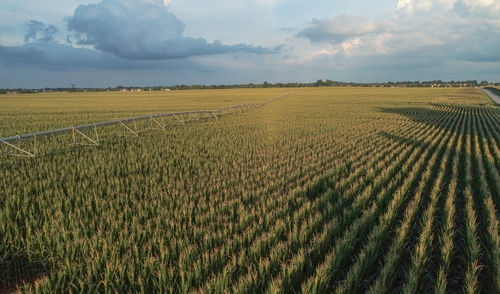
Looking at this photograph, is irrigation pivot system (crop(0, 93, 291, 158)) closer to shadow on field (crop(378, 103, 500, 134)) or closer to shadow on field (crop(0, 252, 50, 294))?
shadow on field (crop(0, 252, 50, 294))

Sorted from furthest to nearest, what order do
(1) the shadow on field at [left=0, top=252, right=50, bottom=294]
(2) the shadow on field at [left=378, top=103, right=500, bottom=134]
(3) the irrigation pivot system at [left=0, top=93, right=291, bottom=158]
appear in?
(2) the shadow on field at [left=378, top=103, right=500, bottom=134], (3) the irrigation pivot system at [left=0, top=93, right=291, bottom=158], (1) the shadow on field at [left=0, top=252, right=50, bottom=294]

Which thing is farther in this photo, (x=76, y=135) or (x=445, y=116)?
(x=445, y=116)

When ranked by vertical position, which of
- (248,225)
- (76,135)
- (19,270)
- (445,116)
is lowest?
(19,270)

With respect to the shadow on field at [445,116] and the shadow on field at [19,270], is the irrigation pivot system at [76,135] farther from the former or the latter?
the shadow on field at [445,116]

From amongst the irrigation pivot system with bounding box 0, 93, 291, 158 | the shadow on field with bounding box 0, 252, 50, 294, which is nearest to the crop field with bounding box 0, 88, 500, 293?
the shadow on field with bounding box 0, 252, 50, 294

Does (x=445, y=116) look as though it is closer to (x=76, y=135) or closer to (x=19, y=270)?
(x=76, y=135)

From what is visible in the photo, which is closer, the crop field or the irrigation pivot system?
the crop field

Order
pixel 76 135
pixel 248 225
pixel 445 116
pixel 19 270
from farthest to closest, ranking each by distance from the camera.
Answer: pixel 445 116, pixel 76 135, pixel 248 225, pixel 19 270

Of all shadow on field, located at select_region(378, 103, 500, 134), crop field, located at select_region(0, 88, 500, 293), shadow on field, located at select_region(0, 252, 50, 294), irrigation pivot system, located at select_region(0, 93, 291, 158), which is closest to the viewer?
crop field, located at select_region(0, 88, 500, 293)

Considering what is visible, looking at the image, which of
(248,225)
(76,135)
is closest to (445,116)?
(248,225)
